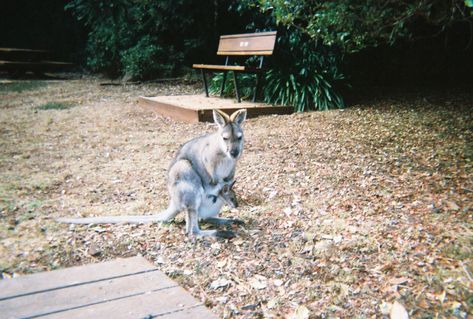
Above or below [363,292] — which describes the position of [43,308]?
above

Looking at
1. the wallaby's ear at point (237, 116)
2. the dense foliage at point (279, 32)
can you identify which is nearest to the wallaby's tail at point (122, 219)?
the wallaby's ear at point (237, 116)

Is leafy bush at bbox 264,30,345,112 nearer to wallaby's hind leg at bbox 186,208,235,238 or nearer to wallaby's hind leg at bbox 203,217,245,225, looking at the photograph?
wallaby's hind leg at bbox 203,217,245,225

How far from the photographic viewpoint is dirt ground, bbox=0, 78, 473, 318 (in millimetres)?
3051

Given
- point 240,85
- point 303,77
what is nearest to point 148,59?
point 240,85

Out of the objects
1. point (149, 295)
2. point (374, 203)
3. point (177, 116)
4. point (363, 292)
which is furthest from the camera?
point (177, 116)

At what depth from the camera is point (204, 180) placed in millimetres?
3998

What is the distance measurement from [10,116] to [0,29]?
40.7 feet

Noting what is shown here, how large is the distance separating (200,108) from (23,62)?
437 inches

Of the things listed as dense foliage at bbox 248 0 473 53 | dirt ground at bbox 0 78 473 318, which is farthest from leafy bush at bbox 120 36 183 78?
dense foliage at bbox 248 0 473 53

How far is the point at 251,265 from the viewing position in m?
3.44

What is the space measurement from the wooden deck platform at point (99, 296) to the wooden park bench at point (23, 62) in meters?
15.4

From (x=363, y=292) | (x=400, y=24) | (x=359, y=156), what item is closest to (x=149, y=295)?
(x=363, y=292)

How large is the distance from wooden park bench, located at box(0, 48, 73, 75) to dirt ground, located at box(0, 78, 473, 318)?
29.0 ft

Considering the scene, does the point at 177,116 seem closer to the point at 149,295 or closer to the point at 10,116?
the point at 10,116
